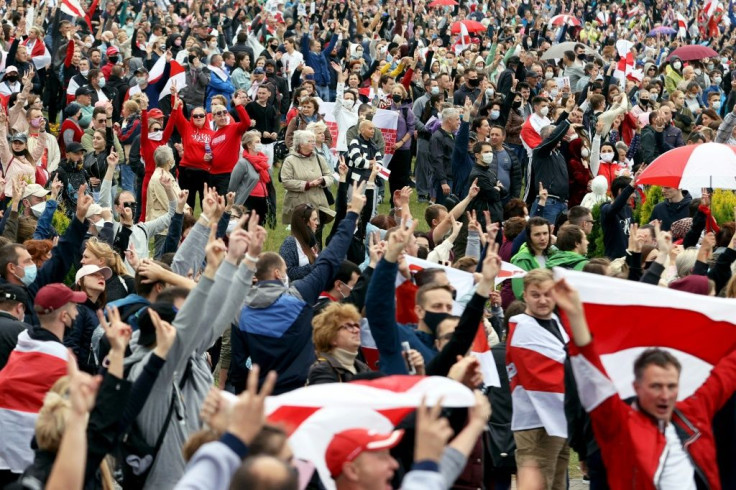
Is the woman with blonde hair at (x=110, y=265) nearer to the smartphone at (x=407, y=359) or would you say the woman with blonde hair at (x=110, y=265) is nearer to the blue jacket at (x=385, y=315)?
the blue jacket at (x=385, y=315)

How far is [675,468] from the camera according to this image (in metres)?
Result: 5.58

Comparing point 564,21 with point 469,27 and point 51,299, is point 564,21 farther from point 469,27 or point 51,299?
point 51,299

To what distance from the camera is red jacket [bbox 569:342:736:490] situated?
5547 millimetres

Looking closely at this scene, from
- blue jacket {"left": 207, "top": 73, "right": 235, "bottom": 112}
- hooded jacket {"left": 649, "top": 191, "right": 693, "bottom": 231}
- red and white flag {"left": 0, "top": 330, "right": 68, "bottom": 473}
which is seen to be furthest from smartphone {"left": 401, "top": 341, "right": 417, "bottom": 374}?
blue jacket {"left": 207, "top": 73, "right": 235, "bottom": 112}

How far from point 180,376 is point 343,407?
4.35 ft

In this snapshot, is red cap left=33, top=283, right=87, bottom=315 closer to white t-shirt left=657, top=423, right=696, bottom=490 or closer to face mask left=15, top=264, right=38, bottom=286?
face mask left=15, top=264, right=38, bottom=286

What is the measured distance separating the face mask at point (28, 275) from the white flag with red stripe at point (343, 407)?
4068 millimetres

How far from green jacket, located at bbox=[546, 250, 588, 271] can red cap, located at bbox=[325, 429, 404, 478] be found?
521 centimetres

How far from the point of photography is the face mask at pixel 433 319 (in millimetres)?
7562

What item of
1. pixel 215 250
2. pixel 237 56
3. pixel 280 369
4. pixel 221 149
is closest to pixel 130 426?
pixel 215 250

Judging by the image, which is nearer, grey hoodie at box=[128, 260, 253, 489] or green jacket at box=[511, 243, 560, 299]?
grey hoodie at box=[128, 260, 253, 489]

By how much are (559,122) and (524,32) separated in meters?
19.9

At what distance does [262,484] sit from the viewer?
156 inches

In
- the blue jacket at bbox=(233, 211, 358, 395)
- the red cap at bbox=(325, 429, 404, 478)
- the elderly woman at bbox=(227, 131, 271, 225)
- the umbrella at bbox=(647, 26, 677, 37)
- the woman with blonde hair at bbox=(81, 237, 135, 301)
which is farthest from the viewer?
→ the umbrella at bbox=(647, 26, 677, 37)
